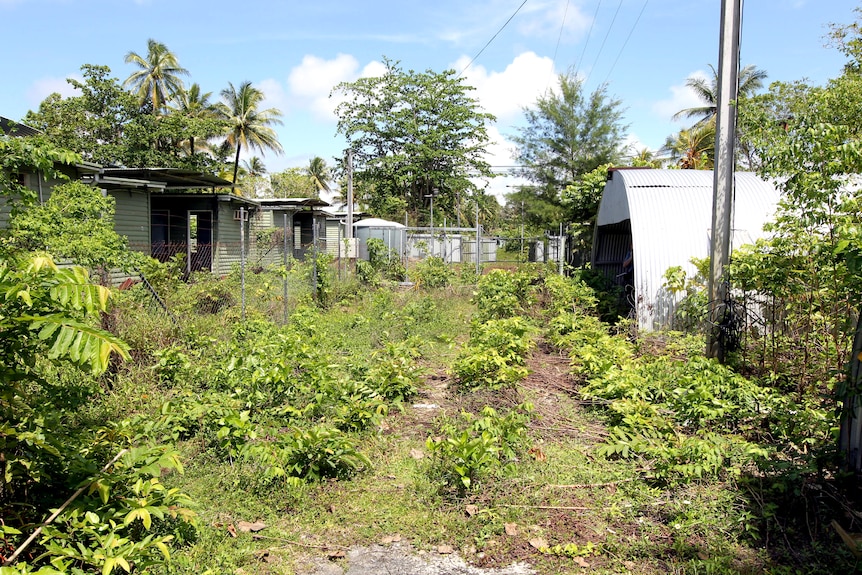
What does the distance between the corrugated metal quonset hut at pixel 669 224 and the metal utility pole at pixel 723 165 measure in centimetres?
249

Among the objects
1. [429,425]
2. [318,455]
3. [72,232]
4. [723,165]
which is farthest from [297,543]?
[723,165]

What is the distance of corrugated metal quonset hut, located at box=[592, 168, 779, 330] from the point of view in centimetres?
1071

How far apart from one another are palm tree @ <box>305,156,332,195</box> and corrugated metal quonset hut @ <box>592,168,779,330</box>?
48.3 metres

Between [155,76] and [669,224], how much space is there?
3082cm

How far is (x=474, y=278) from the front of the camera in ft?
62.7

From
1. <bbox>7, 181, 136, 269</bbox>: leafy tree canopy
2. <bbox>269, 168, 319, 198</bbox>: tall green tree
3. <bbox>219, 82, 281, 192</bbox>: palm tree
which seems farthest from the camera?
<bbox>269, 168, 319, 198</bbox>: tall green tree

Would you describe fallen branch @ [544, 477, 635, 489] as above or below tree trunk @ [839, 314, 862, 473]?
below

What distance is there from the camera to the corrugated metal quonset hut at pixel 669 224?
1071 centimetres

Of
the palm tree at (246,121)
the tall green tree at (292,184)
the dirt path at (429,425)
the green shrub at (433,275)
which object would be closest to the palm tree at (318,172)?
the tall green tree at (292,184)

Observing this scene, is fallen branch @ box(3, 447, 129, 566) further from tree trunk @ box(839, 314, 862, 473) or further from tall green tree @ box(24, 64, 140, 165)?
tall green tree @ box(24, 64, 140, 165)

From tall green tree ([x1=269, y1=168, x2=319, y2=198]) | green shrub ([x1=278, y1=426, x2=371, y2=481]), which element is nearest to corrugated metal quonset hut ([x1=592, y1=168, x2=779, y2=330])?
green shrub ([x1=278, y1=426, x2=371, y2=481])

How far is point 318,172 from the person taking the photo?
5897cm

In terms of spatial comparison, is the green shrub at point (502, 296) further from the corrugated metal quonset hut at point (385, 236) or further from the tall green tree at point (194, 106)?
the tall green tree at point (194, 106)

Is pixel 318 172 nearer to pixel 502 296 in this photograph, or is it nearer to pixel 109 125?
pixel 109 125
